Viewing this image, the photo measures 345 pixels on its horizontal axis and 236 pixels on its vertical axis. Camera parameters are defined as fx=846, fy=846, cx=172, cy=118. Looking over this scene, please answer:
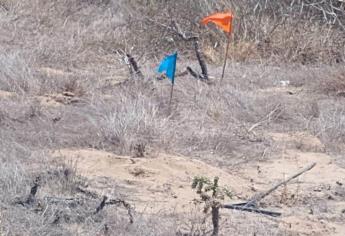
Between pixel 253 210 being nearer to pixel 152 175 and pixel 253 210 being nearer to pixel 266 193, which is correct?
pixel 266 193

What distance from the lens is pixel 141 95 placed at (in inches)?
278

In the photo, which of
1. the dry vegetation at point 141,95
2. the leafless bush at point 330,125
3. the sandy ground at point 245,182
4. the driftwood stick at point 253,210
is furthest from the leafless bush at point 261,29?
the driftwood stick at point 253,210

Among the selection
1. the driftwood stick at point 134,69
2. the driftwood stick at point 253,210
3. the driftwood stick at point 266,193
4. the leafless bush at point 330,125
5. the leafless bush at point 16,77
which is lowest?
the driftwood stick at point 253,210

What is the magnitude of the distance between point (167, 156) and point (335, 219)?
1385 millimetres

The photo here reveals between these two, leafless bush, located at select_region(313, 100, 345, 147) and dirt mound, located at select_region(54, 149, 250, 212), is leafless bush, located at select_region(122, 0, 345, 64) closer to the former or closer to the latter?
leafless bush, located at select_region(313, 100, 345, 147)

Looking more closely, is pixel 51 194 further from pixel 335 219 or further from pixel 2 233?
pixel 335 219

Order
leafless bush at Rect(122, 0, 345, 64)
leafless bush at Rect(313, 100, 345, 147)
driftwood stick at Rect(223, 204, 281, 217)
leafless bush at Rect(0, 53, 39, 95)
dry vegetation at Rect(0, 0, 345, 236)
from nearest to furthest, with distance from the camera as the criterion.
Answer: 1. dry vegetation at Rect(0, 0, 345, 236)
2. driftwood stick at Rect(223, 204, 281, 217)
3. leafless bush at Rect(313, 100, 345, 147)
4. leafless bush at Rect(0, 53, 39, 95)
5. leafless bush at Rect(122, 0, 345, 64)

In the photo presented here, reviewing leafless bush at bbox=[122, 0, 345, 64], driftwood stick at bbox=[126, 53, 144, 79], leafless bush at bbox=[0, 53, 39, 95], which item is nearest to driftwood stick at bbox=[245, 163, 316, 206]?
driftwood stick at bbox=[126, 53, 144, 79]

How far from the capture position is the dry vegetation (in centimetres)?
457

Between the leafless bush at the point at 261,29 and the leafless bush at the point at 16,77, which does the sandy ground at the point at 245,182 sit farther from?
the leafless bush at the point at 261,29

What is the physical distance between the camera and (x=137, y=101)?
664cm

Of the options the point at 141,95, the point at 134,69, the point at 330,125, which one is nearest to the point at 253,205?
the point at 330,125

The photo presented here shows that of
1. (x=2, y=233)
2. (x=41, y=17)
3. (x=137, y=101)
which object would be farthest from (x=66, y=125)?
(x=41, y=17)

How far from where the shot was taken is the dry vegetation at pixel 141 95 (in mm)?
4570
